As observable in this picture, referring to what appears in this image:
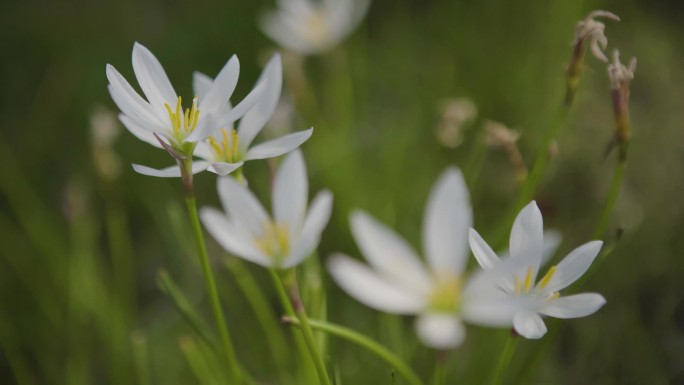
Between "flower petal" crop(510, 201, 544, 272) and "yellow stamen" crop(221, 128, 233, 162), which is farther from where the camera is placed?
"yellow stamen" crop(221, 128, 233, 162)

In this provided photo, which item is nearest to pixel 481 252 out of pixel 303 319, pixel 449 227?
pixel 449 227

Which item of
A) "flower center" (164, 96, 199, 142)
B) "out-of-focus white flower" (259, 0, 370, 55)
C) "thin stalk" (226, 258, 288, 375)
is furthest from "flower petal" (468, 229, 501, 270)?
"out-of-focus white flower" (259, 0, 370, 55)

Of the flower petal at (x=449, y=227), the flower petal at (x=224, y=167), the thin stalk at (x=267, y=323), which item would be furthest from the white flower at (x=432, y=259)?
the thin stalk at (x=267, y=323)

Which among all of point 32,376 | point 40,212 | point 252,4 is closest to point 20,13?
point 252,4

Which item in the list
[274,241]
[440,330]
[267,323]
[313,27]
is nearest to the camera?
[440,330]

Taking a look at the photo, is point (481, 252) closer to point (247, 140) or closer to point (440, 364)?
point (440, 364)

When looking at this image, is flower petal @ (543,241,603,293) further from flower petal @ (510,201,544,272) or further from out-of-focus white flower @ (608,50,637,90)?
out-of-focus white flower @ (608,50,637,90)
